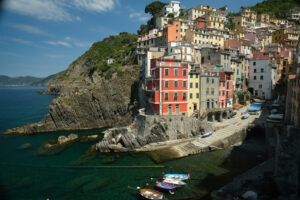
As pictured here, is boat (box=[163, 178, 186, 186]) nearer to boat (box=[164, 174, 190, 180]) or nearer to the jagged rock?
boat (box=[164, 174, 190, 180])

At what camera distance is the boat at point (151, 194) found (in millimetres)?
18344

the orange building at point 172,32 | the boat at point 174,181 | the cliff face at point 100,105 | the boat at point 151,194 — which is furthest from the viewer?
the orange building at point 172,32

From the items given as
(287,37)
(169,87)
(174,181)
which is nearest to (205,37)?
(169,87)

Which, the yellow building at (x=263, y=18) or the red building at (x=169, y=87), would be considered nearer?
the red building at (x=169, y=87)

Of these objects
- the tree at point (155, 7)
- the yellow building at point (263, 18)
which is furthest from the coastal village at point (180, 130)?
the tree at point (155, 7)

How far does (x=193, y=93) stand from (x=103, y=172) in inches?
887

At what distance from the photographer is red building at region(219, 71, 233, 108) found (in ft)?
131

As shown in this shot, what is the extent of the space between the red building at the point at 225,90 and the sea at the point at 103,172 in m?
13.7

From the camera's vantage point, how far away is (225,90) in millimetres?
41000

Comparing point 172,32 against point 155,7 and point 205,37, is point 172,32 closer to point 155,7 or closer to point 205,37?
point 205,37

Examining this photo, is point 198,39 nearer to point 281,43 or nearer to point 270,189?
point 281,43

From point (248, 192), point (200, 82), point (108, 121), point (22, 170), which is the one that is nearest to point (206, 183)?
point (248, 192)

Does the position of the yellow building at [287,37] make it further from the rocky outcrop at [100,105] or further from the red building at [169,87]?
the rocky outcrop at [100,105]

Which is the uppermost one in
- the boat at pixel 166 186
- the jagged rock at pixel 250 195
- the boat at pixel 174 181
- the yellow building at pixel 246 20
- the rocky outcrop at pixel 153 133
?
the yellow building at pixel 246 20
